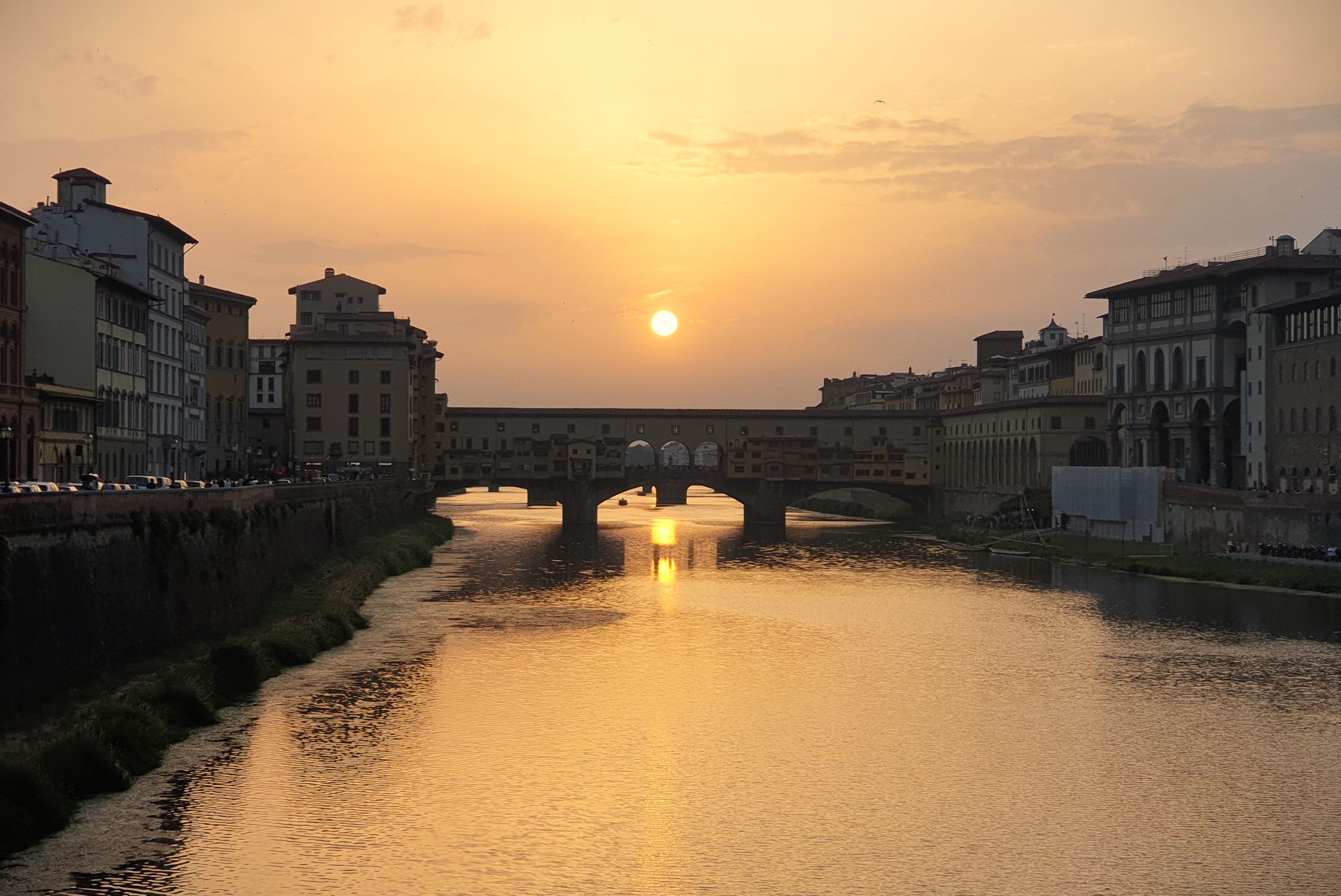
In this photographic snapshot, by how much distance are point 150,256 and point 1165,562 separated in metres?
58.3

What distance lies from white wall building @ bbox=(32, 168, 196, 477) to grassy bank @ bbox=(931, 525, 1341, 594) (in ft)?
174

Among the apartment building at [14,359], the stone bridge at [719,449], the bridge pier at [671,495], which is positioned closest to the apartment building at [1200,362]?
the stone bridge at [719,449]

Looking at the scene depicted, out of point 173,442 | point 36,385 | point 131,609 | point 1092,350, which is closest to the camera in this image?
point 131,609

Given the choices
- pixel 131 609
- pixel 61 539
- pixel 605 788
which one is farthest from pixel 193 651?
pixel 605 788

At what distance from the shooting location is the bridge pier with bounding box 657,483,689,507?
7618 inches

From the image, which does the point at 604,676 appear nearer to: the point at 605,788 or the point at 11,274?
the point at 605,788

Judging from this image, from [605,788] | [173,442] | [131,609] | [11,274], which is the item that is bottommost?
[605,788]

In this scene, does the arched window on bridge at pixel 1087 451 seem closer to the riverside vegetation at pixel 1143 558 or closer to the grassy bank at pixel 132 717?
the riverside vegetation at pixel 1143 558

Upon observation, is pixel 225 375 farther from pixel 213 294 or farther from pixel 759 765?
pixel 759 765

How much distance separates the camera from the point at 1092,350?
425 ft

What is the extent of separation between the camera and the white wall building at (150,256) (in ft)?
267

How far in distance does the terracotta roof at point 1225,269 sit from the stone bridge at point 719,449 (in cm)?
3284

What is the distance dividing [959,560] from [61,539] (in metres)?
65.7

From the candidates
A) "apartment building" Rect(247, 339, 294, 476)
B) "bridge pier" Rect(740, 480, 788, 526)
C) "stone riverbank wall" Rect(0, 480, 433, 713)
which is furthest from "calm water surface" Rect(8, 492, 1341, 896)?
"bridge pier" Rect(740, 480, 788, 526)
